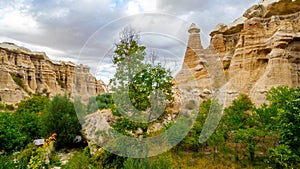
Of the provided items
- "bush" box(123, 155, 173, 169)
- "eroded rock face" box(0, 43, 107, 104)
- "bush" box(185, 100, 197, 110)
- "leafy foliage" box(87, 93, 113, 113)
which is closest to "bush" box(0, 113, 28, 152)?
"leafy foliage" box(87, 93, 113, 113)

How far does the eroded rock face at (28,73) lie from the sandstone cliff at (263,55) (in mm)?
18533

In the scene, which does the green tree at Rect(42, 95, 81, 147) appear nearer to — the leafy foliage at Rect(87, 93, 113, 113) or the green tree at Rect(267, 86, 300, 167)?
the leafy foliage at Rect(87, 93, 113, 113)

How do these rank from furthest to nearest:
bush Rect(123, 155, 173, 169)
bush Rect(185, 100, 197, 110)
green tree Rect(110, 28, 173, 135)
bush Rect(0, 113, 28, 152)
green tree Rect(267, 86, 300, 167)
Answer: bush Rect(0, 113, 28, 152)
bush Rect(185, 100, 197, 110)
green tree Rect(267, 86, 300, 167)
green tree Rect(110, 28, 173, 135)
bush Rect(123, 155, 173, 169)

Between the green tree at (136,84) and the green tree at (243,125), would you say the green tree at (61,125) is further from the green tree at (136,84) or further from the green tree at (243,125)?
the green tree at (243,125)

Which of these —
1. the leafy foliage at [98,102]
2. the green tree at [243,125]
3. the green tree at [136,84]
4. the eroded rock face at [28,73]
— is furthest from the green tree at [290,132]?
the eroded rock face at [28,73]

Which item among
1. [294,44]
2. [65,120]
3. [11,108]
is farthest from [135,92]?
[11,108]

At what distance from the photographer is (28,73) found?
3878cm

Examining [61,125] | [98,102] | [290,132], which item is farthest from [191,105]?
[61,125]

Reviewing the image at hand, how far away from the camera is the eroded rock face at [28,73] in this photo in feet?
103

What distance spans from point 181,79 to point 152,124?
5.94ft

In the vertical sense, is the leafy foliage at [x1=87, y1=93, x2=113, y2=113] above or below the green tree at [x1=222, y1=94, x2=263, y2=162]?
above

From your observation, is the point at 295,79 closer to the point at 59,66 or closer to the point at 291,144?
the point at 291,144

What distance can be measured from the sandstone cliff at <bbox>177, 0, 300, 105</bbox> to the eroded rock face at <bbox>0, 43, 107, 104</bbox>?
18533 millimetres

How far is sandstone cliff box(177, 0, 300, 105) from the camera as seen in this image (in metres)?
13.5
